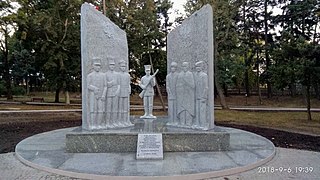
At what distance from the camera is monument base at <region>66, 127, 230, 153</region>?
7.53m

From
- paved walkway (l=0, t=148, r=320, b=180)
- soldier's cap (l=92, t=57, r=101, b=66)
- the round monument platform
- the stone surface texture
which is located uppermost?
soldier's cap (l=92, t=57, r=101, b=66)

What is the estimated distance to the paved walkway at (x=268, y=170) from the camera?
6.02m

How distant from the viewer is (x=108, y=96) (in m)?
8.63

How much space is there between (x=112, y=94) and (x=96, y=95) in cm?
54

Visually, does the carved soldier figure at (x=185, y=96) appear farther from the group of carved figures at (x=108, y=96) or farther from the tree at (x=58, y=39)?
the tree at (x=58, y=39)

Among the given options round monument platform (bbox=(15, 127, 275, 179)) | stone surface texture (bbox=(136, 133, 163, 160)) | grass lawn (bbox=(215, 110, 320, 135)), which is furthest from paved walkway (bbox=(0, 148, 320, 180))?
grass lawn (bbox=(215, 110, 320, 135))

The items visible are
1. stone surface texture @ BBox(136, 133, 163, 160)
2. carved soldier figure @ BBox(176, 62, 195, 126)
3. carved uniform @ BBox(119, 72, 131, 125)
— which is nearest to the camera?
stone surface texture @ BBox(136, 133, 163, 160)

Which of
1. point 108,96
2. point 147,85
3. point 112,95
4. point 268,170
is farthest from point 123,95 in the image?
point 268,170

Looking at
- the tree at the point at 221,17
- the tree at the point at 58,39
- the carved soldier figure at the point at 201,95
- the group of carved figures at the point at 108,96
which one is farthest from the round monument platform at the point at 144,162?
the tree at the point at 58,39

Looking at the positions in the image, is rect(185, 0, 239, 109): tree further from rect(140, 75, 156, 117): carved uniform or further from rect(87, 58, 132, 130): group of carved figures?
rect(87, 58, 132, 130): group of carved figures

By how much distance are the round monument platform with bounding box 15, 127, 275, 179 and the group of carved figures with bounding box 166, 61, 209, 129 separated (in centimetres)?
131

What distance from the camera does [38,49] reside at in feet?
89.2

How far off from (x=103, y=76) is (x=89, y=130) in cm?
156

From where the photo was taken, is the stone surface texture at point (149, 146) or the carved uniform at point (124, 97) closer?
the stone surface texture at point (149, 146)
